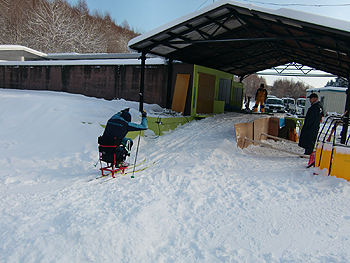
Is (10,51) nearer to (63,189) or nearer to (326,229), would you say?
(63,189)

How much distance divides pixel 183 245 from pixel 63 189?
2.66 metres

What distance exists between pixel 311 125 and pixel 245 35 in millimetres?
6231

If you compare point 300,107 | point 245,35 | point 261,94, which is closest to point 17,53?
point 245,35

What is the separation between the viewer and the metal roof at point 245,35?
7.00 m

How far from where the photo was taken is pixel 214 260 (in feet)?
9.14

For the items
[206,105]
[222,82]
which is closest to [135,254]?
[206,105]

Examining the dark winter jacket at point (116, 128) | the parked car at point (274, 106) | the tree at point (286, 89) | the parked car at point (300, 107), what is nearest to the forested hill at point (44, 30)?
the parked car at point (274, 106)

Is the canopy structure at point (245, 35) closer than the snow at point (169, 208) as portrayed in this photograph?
No

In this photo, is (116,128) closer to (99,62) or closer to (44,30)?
(99,62)

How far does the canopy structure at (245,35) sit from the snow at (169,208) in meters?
3.93

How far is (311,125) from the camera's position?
24.8 ft

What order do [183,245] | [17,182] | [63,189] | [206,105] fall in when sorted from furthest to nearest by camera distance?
[206,105] < [17,182] < [63,189] < [183,245]

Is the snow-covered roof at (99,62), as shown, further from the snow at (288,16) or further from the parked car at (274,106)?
the parked car at (274,106)

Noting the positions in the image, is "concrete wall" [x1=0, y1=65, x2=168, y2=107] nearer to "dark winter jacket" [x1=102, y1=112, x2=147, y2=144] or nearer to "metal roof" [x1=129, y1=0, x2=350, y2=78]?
"metal roof" [x1=129, y1=0, x2=350, y2=78]
